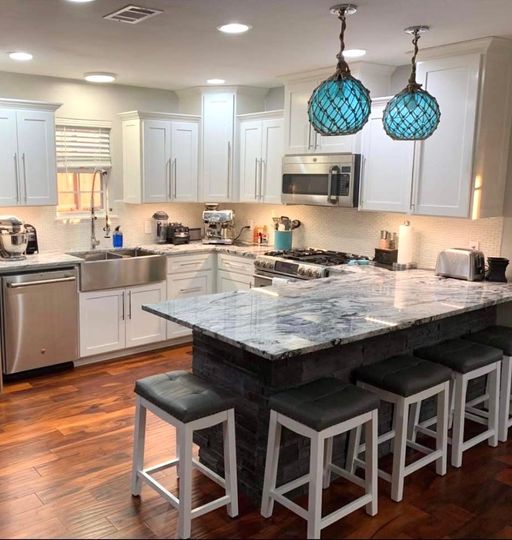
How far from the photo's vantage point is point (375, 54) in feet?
13.5

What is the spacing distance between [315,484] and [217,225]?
155 inches

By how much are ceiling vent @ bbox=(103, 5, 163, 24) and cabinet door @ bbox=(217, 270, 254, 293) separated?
8.75ft

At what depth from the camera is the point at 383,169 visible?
441cm

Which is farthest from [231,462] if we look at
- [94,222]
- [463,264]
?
[94,222]

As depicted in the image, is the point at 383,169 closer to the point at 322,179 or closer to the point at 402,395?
the point at 322,179

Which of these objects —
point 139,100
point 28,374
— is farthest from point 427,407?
point 139,100

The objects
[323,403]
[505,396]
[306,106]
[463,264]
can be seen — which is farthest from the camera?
[306,106]

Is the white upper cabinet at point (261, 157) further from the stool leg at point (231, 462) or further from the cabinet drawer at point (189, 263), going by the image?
the stool leg at point (231, 462)

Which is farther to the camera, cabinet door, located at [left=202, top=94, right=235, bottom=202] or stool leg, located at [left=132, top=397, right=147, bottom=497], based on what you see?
cabinet door, located at [left=202, top=94, right=235, bottom=202]

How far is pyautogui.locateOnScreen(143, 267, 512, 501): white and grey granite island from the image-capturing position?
2623 mm

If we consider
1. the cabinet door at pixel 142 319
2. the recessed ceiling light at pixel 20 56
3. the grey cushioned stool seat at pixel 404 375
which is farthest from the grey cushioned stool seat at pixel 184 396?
the recessed ceiling light at pixel 20 56

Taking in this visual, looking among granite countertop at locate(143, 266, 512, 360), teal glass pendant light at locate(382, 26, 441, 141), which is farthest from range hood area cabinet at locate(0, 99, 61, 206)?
teal glass pendant light at locate(382, 26, 441, 141)

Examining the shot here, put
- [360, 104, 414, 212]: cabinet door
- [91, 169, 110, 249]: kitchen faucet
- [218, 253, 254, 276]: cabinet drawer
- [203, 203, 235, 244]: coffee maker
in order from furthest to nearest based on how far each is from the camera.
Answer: [203, 203, 235, 244]: coffee maker
[91, 169, 110, 249]: kitchen faucet
[218, 253, 254, 276]: cabinet drawer
[360, 104, 414, 212]: cabinet door

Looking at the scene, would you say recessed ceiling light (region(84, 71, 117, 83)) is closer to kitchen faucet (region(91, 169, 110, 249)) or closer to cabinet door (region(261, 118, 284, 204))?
kitchen faucet (region(91, 169, 110, 249))
